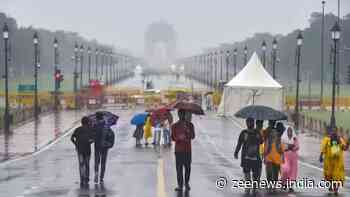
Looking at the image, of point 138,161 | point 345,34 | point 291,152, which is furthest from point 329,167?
point 345,34

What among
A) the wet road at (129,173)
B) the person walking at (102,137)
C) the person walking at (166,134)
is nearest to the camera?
the wet road at (129,173)

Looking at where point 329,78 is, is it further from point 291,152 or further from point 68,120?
point 291,152

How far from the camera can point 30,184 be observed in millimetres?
24328

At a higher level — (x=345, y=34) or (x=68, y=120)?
(x=345, y=34)

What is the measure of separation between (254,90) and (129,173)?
3326 centimetres

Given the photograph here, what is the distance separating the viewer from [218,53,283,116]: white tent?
59.2m

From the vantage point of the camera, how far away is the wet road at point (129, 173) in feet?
72.8

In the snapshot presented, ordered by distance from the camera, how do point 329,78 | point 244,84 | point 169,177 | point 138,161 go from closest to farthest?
point 169,177 → point 138,161 → point 244,84 → point 329,78

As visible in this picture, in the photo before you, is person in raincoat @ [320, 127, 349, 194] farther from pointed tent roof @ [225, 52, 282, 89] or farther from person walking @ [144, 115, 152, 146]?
pointed tent roof @ [225, 52, 282, 89]

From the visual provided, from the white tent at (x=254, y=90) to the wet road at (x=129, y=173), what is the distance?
1564 centimetres

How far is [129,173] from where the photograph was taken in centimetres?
2711

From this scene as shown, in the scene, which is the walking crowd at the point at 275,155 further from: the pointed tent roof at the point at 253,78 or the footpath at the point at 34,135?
the pointed tent roof at the point at 253,78

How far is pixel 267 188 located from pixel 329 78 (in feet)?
386

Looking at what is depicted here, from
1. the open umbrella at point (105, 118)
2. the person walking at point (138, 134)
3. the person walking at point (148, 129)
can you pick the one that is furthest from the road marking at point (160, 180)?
the person walking at point (138, 134)
